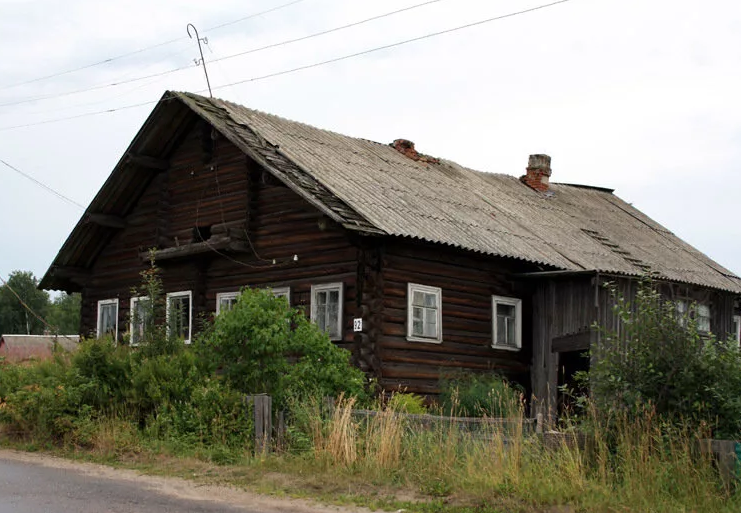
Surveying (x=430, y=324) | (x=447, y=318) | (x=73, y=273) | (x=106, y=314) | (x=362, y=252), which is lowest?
(x=430, y=324)

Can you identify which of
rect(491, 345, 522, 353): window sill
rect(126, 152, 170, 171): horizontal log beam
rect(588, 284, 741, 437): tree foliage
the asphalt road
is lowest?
the asphalt road

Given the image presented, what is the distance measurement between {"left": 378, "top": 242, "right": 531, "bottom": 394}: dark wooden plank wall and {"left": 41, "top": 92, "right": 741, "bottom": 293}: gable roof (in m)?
0.60

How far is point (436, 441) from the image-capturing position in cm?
1172

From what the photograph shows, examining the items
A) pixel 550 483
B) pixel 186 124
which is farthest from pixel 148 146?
pixel 550 483

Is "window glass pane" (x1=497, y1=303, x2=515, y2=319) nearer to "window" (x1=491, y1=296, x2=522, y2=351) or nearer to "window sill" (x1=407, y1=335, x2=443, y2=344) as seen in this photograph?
"window" (x1=491, y1=296, x2=522, y2=351)

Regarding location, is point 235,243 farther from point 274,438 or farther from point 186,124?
point 274,438

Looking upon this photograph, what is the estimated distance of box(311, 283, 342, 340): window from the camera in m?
18.4

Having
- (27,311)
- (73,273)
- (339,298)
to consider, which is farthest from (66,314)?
(339,298)

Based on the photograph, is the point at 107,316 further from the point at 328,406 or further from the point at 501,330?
the point at 328,406

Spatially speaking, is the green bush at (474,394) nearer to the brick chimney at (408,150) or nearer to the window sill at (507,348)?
the window sill at (507,348)

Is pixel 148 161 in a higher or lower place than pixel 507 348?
higher

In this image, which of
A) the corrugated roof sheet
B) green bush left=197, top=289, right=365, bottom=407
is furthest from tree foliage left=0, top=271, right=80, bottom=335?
green bush left=197, top=289, right=365, bottom=407

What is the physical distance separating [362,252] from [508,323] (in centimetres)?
432

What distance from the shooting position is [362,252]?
58.9ft
